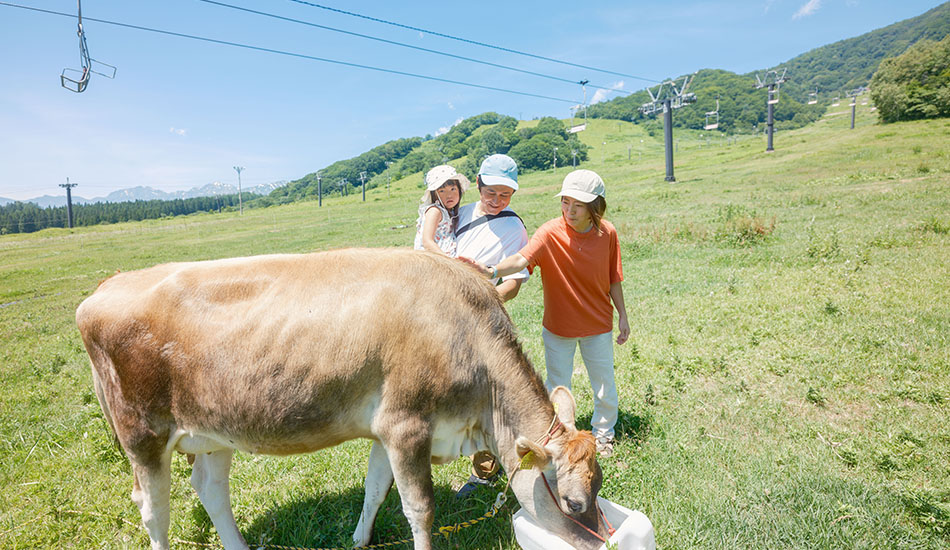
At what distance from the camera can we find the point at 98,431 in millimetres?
5660

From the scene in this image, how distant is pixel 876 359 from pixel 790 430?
91.4 inches

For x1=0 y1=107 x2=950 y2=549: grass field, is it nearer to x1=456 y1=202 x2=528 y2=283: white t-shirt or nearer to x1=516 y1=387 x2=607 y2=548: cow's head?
x1=516 y1=387 x2=607 y2=548: cow's head

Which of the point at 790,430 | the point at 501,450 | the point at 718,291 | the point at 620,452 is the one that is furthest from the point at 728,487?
the point at 718,291

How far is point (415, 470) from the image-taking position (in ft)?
10.1

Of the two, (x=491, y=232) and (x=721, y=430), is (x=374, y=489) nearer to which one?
(x=491, y=232)

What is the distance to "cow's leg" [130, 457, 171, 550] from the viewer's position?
11.3 ft

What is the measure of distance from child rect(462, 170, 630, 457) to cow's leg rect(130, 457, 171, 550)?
3.14 metres

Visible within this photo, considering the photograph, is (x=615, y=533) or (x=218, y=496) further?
(x=218, y=496)

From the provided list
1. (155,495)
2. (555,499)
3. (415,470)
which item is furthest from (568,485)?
(155,495)

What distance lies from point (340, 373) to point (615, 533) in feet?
6.64

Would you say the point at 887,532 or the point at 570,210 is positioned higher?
the point at 570,210

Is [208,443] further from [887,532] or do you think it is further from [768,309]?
[768,309]

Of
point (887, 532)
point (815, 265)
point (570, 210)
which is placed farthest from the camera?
point (815, 265)

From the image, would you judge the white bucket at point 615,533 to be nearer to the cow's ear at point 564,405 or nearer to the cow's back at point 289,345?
the cow's ear at point 564,405
